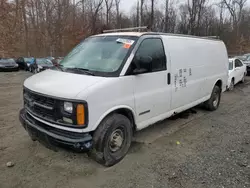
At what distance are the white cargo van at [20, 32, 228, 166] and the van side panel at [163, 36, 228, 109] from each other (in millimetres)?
22

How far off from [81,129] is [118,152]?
94 cm

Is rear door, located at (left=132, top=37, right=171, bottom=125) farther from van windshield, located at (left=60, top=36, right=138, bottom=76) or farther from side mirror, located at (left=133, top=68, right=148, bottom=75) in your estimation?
van windshield, located at (left=60, top=36, right=138, bottom=76)

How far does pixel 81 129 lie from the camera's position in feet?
9.49

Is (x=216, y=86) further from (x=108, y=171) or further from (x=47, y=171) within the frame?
(x=47, y=171)

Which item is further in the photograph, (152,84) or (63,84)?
(152,84)

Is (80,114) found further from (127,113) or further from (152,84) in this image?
(152,84)

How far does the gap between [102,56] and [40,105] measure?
129 cm

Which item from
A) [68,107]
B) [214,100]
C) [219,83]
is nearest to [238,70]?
[219,83]

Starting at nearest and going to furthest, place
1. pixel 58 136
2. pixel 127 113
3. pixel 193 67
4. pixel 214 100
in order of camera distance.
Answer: pixel 58 136 < pixel 127 113 < pixel 193 67 < pixel 214 100

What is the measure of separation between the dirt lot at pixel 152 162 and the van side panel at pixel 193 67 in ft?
2.76

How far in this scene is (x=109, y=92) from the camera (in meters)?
3.11

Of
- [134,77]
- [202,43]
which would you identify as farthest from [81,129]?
[202,43]

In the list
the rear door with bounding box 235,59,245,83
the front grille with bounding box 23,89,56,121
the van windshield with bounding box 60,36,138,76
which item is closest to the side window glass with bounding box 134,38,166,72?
the van windshield with bounding box 60,36,138,76

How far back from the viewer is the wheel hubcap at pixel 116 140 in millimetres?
3396
